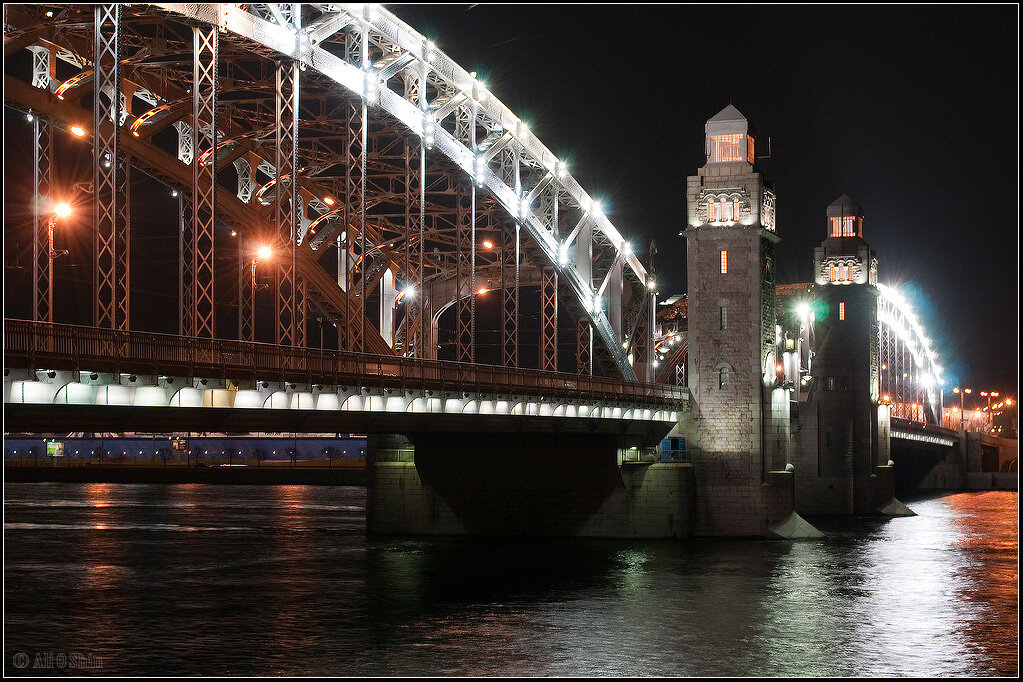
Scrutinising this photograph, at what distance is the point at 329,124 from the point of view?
62.0m

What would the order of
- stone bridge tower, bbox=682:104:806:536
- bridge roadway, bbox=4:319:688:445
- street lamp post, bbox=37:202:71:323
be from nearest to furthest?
bridge roadway, bbox=4:319:688:445, street lamp post, bbox=37:202:71:323, stone bridge tower, bbox=682:104:806:536

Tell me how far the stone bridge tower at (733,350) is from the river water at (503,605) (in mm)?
3267

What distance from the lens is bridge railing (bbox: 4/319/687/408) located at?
104ft

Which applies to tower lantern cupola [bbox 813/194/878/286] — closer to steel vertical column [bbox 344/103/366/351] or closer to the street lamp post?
steel vertical column [bbox 344/103/366/351]

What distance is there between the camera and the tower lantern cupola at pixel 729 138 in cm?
6594

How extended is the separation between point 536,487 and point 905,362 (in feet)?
342

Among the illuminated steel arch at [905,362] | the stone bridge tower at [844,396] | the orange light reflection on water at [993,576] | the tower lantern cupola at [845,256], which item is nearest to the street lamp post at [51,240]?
the orange light reflection on water at [993,576]

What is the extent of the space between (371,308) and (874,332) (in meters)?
34.5

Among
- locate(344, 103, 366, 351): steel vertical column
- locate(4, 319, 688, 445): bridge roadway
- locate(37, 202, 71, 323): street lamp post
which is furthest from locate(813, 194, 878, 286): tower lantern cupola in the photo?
locate(37, 202, 71, 323): street lamp post

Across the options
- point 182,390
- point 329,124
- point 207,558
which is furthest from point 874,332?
point 182,390

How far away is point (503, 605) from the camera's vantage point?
4194cm

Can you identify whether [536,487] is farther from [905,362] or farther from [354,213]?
[905,362]

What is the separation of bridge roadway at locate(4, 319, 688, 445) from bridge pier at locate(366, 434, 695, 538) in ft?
10.8

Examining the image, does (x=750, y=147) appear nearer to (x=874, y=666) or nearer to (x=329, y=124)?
(x=329, y=124)
